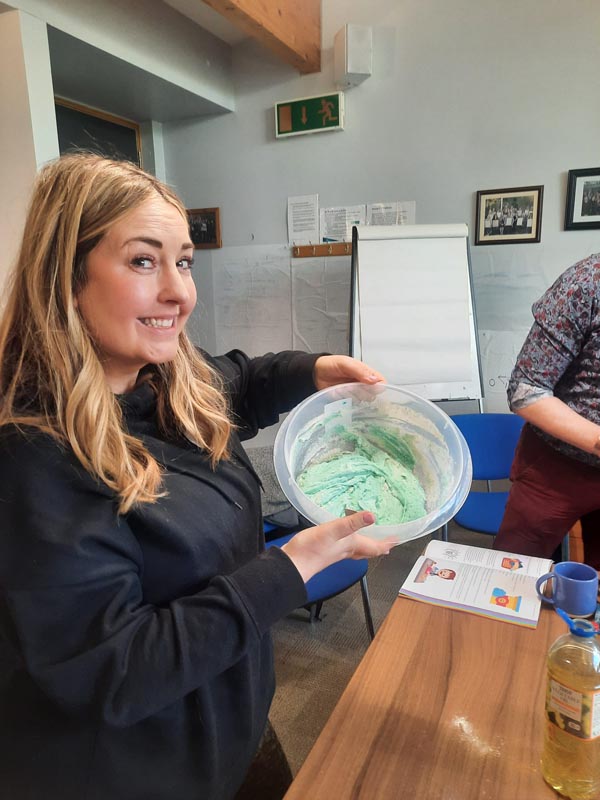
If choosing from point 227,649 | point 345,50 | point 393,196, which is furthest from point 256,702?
point 345,50

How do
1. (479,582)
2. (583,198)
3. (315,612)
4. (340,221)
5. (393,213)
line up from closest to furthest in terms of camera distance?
(479,582) < (315,612) < (583,198) < (393,213) < (340,221)

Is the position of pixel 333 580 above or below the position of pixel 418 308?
below

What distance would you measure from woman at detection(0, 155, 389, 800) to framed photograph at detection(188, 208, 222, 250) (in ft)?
8.88

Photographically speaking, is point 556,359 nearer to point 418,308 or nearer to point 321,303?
point 418,308

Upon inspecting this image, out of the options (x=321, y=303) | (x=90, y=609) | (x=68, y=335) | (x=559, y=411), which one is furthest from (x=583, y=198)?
(x=90, y=609)

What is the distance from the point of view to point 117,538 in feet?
2.07

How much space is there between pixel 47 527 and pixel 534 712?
0.72m

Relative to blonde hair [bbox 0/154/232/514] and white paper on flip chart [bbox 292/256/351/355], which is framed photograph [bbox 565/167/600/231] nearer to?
white paper on flip chart [bbox 292/256/351/355]

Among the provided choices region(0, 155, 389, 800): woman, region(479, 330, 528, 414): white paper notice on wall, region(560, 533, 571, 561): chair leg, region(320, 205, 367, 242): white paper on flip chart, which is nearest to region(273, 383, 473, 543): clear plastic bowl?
region(0, 155, 389, 800): woman

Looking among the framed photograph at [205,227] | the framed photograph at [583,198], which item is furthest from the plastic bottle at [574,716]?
the framed photograph at [205,227]

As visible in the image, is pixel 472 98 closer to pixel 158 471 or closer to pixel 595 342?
pixel 595 342

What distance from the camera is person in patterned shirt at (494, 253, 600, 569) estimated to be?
128cm

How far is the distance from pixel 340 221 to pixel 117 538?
8.94 feet

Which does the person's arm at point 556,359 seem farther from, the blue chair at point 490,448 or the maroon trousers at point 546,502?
the blue chair at point 490,448
